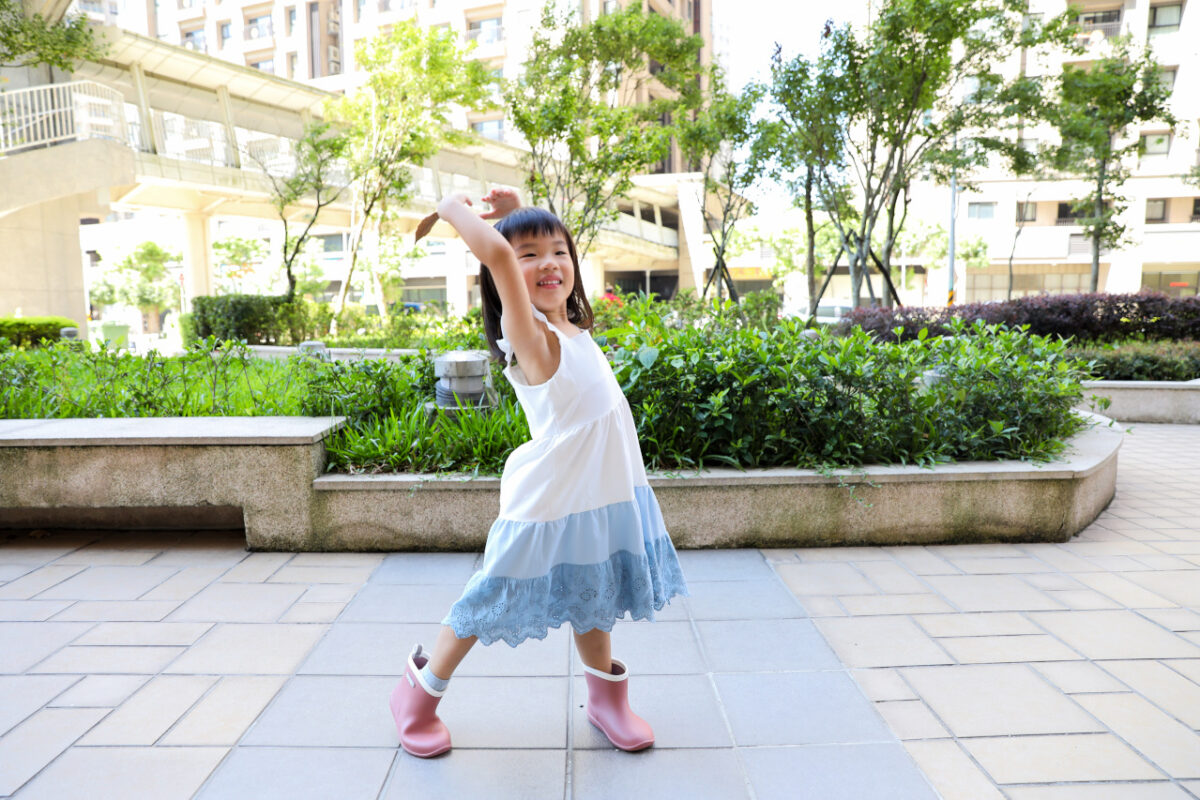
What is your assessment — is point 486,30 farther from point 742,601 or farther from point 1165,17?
point 742,601

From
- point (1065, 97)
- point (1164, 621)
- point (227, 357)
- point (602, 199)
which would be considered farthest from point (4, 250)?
point (1065, 97)

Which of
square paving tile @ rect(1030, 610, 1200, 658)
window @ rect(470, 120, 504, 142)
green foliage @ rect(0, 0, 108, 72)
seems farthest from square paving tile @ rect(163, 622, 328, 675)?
window @ rect(470, 120, 504, 142)

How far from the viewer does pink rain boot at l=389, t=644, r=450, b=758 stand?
7.16 ft

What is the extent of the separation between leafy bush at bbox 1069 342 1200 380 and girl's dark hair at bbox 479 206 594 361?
327 inches

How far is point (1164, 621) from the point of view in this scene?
3105 millimetres

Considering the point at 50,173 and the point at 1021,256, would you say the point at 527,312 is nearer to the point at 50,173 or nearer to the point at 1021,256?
the point at 50,173

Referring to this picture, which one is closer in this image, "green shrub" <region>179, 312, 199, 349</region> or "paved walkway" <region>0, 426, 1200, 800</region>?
"paved walkway" <region>0, 426, 1200, 800</region>

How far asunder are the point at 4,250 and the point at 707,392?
1566 centimetres

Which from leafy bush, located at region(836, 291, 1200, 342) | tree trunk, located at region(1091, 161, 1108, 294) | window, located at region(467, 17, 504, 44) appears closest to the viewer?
leafy bush, located at region(836, 291, 1200, 342)

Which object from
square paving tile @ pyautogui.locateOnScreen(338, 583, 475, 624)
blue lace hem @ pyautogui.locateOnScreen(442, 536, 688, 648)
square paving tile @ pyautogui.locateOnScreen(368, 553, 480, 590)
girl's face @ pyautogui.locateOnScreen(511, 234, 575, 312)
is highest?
girl's face @ pyautogui.locateOnScreen(511, 234, 575, 312)

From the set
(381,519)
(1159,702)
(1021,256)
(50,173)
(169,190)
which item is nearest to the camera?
(1159,702)

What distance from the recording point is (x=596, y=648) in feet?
7.25

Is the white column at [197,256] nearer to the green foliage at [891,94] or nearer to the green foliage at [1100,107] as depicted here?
the green foliage at [891,94]

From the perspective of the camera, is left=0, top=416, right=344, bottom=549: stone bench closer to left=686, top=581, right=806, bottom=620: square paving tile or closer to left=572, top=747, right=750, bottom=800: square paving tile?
left=686, top=581, right=806, bottom=620: square paving tile
